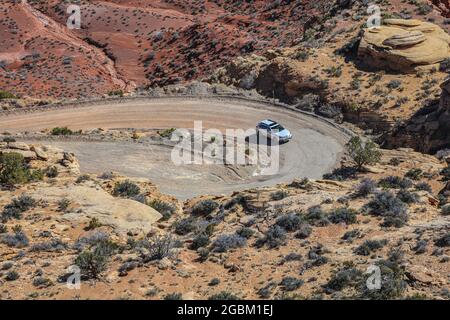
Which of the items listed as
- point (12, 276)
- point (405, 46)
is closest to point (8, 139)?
point (12, 276)

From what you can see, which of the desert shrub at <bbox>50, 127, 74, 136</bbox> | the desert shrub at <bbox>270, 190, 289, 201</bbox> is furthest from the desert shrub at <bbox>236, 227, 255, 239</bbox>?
the desert shrub at <bbox>50, 127, 74, 136</bbox>

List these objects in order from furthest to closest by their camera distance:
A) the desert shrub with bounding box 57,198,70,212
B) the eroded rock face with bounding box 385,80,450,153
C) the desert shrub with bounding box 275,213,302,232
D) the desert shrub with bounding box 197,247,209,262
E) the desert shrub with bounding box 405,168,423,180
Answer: the eroded rock face with bounding box 385,80,450,153
the desert shrub with bounding box 405,168,423,180
the desert shrub with bounding box 57,198,70,212
the desert shrub with bounding box 275,213,302,232
the desert shrub with bounding box 197,247,209,262

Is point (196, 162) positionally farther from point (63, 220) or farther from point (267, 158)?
point (63, 220)

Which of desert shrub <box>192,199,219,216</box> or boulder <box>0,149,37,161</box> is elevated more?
boulder <box>0,149,37,161</box>

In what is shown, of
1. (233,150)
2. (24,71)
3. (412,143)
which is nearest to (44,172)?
(233,150)

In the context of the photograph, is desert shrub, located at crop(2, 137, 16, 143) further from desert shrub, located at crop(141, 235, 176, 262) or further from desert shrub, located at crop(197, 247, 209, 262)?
desert shrub, located at crop(197, 247, 209, 262)

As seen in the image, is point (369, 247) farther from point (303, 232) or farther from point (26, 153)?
point (26, 153)

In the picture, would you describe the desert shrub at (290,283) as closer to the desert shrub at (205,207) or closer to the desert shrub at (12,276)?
the desert shrub at (205,207)

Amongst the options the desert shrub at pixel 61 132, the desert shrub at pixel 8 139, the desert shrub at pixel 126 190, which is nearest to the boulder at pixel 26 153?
the desert shrub at pixel 126 190
